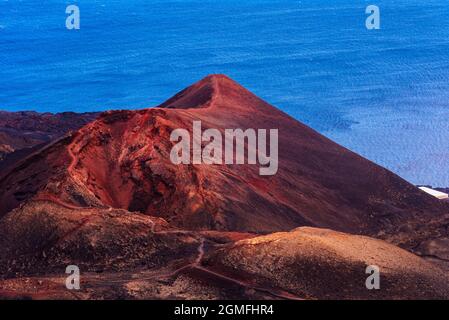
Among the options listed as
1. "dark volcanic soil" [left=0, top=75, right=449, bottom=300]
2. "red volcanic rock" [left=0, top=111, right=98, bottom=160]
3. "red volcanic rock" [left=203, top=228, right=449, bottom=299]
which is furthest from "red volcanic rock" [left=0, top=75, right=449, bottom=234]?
"red volcanic rock" [left=0, top=111, right=98, bottom=160]

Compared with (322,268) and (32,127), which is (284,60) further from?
(322,268)

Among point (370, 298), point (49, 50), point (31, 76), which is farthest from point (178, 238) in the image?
point (49, 50)

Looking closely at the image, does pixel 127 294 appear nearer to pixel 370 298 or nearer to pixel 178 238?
pixel 178 238

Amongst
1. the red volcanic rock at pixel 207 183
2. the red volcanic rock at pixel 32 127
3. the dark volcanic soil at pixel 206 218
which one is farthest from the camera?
the red volcanic rock at pixel 32 127

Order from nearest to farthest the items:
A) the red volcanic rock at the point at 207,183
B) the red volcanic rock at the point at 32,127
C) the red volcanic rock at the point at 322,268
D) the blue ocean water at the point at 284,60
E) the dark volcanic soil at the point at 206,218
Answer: the red volcanic rock at the point at 322,268 < the dark volcanic soil at the point at 206,218 < the red volcanic rock at the point at 207,183 < the red volcanic rock at the point at 32,127 < the blue ocean water at the point at 284,60

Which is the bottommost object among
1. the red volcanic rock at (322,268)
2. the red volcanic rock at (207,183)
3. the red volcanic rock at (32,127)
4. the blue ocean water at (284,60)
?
the red volcanic rock at (322,268)

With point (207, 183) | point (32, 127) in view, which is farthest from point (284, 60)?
point (207, 183)

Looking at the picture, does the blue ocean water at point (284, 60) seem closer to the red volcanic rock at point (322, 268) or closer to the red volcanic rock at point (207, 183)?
the red volcanic rock at point (207, 183)

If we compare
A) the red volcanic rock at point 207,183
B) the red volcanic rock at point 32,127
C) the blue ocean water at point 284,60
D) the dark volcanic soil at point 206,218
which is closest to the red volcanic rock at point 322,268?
the dark volcanic soil at point 206,218
